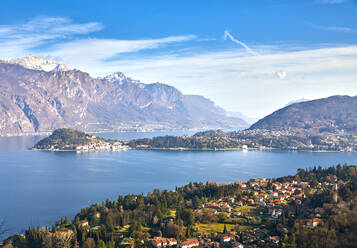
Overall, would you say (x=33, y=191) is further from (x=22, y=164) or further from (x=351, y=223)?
(x=351, y=223)

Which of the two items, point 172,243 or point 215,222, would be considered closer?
point 172,243

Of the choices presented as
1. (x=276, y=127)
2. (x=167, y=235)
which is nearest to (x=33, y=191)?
(x=167, y=235)

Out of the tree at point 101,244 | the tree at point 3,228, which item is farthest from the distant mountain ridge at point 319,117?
the tree at point 101,244

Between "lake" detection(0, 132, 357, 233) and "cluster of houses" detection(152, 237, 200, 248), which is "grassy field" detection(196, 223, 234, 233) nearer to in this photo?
"cluster of houses" detection(152, 237, 200, 248)


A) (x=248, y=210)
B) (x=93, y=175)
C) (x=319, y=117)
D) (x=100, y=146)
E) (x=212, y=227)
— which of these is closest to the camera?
(x=212, y=227)

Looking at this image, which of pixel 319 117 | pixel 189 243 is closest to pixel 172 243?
pixel 189 243

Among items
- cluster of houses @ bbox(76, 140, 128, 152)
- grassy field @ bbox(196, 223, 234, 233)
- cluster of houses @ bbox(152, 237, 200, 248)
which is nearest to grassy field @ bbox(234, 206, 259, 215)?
grassy field @ bbox(196, 223, 234, 233)

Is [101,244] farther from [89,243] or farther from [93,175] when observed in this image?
[93,175]
